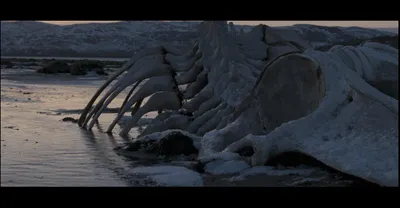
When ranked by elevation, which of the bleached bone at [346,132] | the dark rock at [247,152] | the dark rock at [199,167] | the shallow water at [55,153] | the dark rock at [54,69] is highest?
the bleached bone at [346,132]

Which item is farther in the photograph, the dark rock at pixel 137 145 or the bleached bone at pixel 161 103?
the bleached bone at pixel 161 103

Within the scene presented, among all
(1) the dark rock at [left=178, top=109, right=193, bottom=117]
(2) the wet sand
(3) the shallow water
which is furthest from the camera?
(1) the dark rock at [left=178, top=109, right=193, bottom=117]

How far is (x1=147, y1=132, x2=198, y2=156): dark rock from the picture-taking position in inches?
235

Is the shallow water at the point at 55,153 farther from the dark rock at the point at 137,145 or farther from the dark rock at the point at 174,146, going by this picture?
the dark rock at the point at 174,146

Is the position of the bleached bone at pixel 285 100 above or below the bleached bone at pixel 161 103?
above

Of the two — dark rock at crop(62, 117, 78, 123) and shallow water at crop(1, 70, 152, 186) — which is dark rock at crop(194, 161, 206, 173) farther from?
dark rock at crop(62, 117, 78, 123)

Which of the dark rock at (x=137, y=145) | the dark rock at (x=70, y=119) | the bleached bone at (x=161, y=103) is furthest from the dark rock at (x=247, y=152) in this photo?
the dark rock at (x=70, y=119)

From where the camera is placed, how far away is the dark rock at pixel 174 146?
235 inches

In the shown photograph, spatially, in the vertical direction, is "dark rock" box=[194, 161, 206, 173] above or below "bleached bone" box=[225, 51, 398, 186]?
below

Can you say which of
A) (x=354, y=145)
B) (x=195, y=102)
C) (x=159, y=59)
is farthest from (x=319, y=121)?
(x=159, y=59)

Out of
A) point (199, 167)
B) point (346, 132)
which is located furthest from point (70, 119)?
point (346, 132)

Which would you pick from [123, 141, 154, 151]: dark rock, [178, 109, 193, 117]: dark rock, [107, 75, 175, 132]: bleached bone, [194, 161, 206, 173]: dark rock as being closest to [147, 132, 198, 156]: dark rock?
[123, 141, 154, 151]: dark rock
